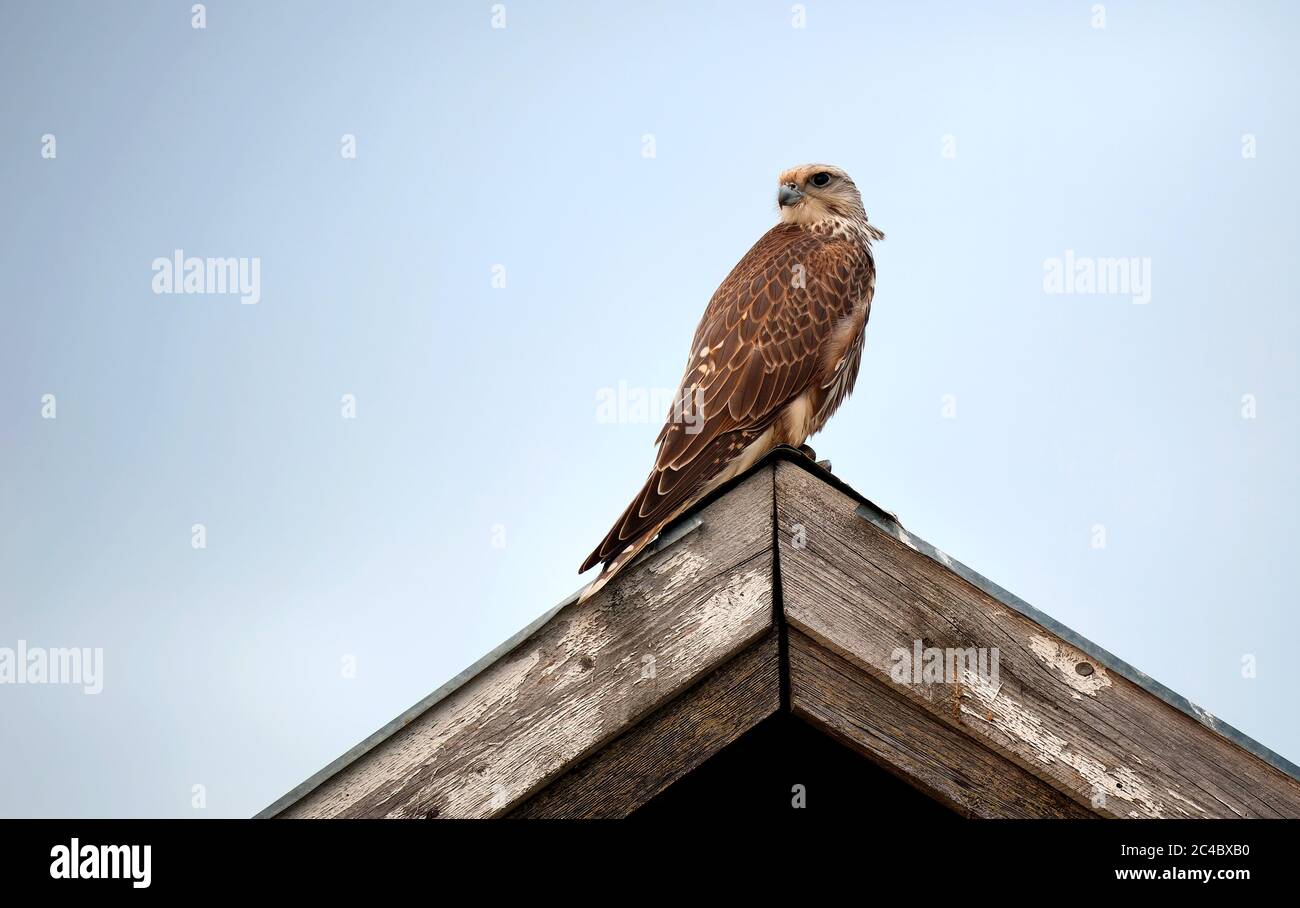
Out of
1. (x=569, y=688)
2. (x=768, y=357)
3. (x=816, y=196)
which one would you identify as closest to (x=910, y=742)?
(x=569, y=688)

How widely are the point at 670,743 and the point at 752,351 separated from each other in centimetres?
293

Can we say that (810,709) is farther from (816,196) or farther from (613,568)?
(816,196)

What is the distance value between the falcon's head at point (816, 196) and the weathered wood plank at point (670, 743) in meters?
4.83

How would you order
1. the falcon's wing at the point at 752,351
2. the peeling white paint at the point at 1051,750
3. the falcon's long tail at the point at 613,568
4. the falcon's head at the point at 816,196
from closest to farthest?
the peeling white paint at the point at 1051,750, the falcon's long tail at the point at 613,568, the falcon's wing at the point at 752,351, the falcon's head at the point at 816,196

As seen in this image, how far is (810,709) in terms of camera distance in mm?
2191

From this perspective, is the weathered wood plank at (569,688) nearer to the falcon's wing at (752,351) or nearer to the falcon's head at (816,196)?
the falcon's wing at (752,351)

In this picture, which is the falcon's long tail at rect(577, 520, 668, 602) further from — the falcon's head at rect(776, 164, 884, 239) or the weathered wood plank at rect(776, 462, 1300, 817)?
the falcon's head at rect(776, 164, 884, 239)

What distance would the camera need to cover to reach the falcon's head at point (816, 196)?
676 cm

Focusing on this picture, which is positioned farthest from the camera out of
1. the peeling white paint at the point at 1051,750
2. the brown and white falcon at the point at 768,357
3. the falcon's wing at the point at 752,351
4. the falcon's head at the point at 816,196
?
the falcon's head at the point at 816,196

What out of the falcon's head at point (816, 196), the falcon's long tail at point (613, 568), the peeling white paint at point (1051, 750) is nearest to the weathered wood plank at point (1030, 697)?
the peeling white paint at point (1051, 750)
